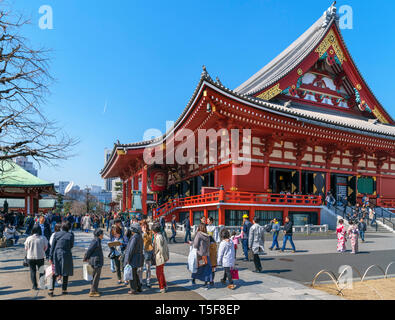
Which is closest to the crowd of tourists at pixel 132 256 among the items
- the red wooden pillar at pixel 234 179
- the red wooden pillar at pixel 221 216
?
the red wooden pillar at pixel 221 216

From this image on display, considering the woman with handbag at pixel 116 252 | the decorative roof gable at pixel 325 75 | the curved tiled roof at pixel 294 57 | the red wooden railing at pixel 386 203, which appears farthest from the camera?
the red wooden railing at pixel 386 203

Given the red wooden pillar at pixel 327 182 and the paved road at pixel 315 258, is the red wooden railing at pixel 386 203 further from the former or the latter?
the paved road at pixel 315 258

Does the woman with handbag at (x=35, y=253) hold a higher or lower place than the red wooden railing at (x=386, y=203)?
lower

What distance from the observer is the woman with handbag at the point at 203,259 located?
26.5ft

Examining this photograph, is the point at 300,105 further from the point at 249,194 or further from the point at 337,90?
the point at 249,194

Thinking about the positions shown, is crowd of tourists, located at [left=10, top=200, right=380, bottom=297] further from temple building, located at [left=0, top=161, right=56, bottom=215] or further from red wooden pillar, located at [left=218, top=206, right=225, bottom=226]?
temple building, located at [left=0, top=161, right=56, bottom=215]

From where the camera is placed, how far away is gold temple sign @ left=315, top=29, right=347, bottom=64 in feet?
87.6

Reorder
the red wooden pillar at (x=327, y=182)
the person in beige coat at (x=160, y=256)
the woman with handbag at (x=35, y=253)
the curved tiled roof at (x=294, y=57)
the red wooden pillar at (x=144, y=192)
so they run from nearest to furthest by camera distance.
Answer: the person in beige coat at (x=160, y=256) → the woman with handbag at (x=35, y=253) → the red wooden pillar at (x=327, y=182) → the curved tiled roof at (x=294, y=57) → the red wooden pillar at (x=144, y=192)

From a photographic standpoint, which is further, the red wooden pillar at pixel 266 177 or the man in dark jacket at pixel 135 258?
the red wooden pillar at pixel 266 177

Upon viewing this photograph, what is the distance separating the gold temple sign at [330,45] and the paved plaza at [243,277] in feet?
59.0

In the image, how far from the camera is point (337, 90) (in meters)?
28.7

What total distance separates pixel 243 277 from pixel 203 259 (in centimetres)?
176

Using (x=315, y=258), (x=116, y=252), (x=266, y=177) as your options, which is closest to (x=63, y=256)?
(x=116, y=252)
